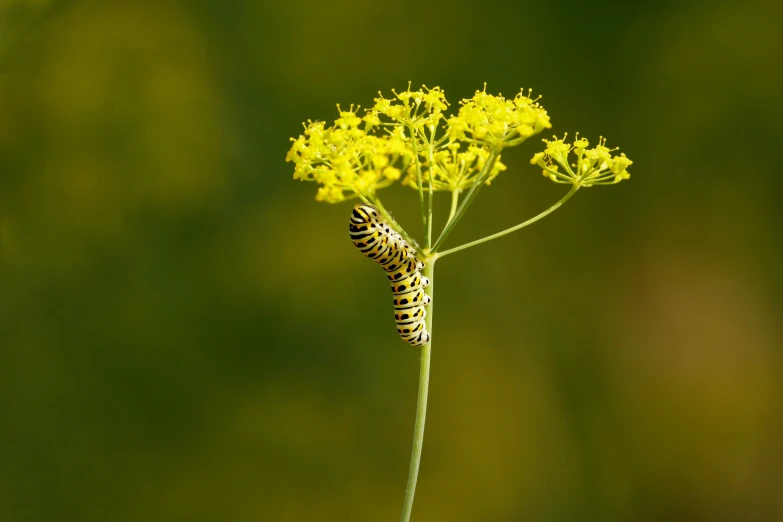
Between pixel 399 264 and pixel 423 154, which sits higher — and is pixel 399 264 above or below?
below

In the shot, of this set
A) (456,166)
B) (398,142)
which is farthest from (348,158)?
(456,166)

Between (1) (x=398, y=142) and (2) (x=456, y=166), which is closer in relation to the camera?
(1) (x=398, y=142)

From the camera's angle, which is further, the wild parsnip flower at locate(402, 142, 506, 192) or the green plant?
the wild parsnip flower at locate(402, 142, 506, 192)

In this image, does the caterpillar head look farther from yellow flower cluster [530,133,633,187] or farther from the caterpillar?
yellow flower cluster [530,133,633,187]

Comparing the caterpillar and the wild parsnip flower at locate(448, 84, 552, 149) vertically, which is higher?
the wild parsnip flower at locate(448, 84, 552, 149)

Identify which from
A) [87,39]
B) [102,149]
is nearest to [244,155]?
[102,149]

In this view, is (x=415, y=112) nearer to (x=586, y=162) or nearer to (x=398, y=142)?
(x=398, y=142)

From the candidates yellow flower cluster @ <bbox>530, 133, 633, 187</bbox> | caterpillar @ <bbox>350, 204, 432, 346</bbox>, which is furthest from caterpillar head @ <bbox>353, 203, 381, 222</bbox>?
yellow flower cluster @ <bbox>530, 133, 633, 187</bbox>
